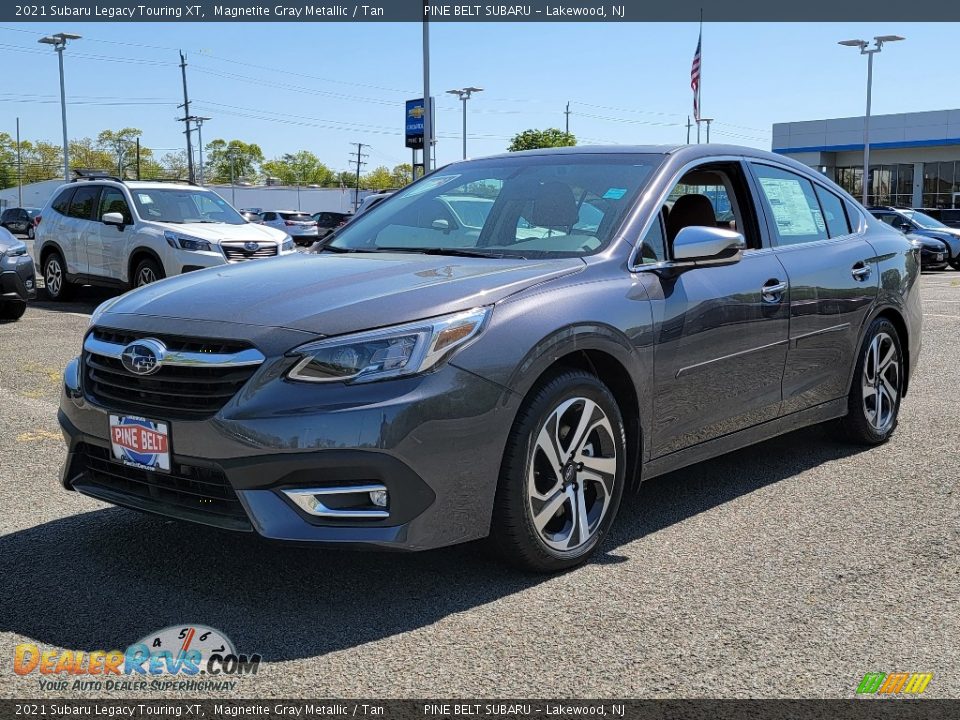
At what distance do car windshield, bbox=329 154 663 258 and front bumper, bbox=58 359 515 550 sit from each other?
114 cm

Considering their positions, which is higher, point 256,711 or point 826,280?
point 826,280

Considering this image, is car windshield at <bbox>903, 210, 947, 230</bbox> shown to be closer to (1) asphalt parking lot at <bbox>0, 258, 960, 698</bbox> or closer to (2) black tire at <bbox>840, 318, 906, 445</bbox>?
(2) black tire at <bbox>840, 318, 906, 445</bbox>

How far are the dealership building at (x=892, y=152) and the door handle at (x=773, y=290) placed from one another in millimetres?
52953

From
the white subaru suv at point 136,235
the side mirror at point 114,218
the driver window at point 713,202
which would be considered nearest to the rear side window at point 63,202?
the white subaru suv at point 136,235

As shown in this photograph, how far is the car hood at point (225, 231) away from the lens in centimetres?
1400

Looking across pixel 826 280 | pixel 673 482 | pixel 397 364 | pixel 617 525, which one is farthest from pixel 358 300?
pixel 826 280

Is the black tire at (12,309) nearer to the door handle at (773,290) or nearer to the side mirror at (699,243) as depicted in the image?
the door handle at (773,290)

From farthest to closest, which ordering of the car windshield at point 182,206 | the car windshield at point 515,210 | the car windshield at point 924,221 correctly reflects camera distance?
1. the car windshield at point 924,221
2. the car windshield at point 182,206
3. the car windshield at point 515,210

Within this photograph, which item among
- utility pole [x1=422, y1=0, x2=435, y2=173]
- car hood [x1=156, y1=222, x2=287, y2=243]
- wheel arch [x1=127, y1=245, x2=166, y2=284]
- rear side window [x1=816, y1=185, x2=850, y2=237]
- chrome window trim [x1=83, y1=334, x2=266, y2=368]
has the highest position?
utility pole [x1=422, y1=0, x2=435, y2=173]

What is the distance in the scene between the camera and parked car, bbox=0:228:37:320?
39.7 ft

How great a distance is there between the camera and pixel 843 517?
15.8 ft

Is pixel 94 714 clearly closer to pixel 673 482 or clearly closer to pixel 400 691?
pixel 400 691

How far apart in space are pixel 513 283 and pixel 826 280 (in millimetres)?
2227

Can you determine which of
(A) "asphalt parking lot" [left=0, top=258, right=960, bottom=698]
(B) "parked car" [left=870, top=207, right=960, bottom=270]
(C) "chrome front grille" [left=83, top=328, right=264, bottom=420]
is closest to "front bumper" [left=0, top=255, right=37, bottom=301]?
(A) "asphalt parking lot" [left=0, top=258, right=960, bottom=698]
